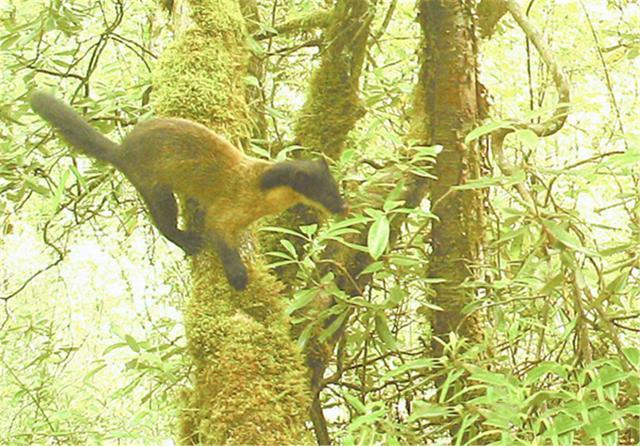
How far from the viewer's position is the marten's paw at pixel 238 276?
1.91 meters

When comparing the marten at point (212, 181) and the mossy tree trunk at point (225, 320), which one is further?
the marten at point (212, 181)

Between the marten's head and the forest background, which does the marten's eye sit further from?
the forest background

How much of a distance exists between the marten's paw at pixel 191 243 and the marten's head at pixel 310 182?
0.77ft

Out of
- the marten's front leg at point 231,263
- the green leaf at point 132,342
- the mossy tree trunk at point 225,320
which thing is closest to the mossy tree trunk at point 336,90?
the mossy tree trunk at point 225,320

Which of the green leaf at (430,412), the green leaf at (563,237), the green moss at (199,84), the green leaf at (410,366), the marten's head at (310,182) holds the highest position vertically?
the green moss at (199,84)

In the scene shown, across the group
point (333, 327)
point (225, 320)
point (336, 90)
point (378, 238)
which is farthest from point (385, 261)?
point (336, 90)

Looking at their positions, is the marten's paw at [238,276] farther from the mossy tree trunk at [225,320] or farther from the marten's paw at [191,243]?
the marten's paw at [191,243]

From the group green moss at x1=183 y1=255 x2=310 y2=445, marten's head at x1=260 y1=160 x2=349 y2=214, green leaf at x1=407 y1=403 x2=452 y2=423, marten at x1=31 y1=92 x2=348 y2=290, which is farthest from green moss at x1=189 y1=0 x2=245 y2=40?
green leaf at x1=407 y1=403 x2=452 y2=423

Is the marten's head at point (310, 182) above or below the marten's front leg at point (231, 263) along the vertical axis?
above

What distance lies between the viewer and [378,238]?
1.70m

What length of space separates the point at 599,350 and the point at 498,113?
115cm

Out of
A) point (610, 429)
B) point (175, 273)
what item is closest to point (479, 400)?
point (610, 429)

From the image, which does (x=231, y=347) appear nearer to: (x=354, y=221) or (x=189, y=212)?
(x=354, y=221)

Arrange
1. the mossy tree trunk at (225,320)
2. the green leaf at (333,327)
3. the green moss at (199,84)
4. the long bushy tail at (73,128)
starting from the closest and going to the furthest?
the mossy tree trunk at (225,320) < the green leaf at (333,327) < the green moss at (199,84) < the long bushy tail at (73,128)
